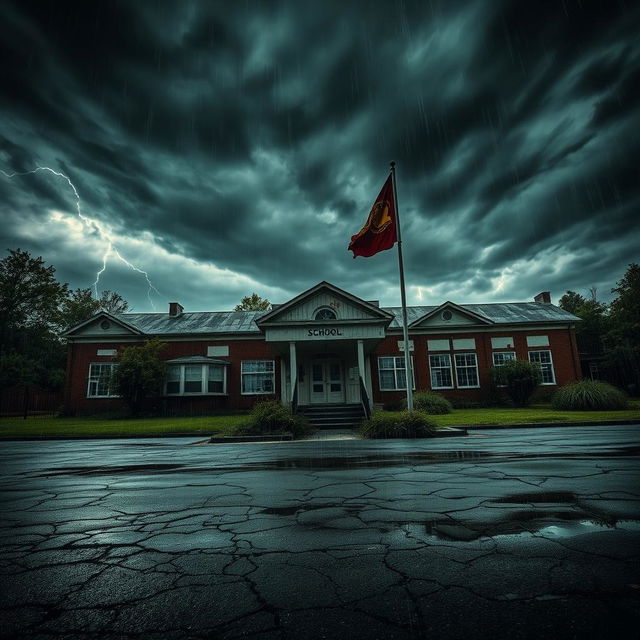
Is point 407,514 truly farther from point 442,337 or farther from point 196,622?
point 442,337

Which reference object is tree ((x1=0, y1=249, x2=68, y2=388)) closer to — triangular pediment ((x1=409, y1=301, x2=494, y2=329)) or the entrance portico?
the entrance portico

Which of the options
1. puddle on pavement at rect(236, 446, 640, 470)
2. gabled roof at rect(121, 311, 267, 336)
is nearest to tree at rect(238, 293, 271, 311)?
gabled roof at rect(121, 311, 267, 336)

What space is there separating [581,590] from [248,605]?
157cm

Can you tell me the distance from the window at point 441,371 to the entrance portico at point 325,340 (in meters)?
6.08

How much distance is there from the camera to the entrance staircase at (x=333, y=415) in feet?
57.1

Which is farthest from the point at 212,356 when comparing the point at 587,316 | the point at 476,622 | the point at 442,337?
the point at 587,316

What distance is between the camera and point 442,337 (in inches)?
→ 1065

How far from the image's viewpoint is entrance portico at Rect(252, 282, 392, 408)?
19.1 metres

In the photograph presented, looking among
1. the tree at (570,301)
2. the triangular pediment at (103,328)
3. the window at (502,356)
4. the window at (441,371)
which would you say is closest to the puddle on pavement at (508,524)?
the window at (441,371)

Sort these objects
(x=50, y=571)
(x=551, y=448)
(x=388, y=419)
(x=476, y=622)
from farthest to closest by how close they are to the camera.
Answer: (x=388, y=419), (x=551, y=448), (x=50, y=571), (x=476, y=622)

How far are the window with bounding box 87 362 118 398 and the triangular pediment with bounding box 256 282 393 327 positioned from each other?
13.5m

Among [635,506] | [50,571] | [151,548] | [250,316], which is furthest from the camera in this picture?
[250,316]

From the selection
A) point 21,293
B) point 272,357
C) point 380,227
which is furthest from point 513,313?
point 21,293

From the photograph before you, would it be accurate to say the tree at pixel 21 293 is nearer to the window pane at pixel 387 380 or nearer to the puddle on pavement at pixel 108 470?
the window pane at pixel 387 380
